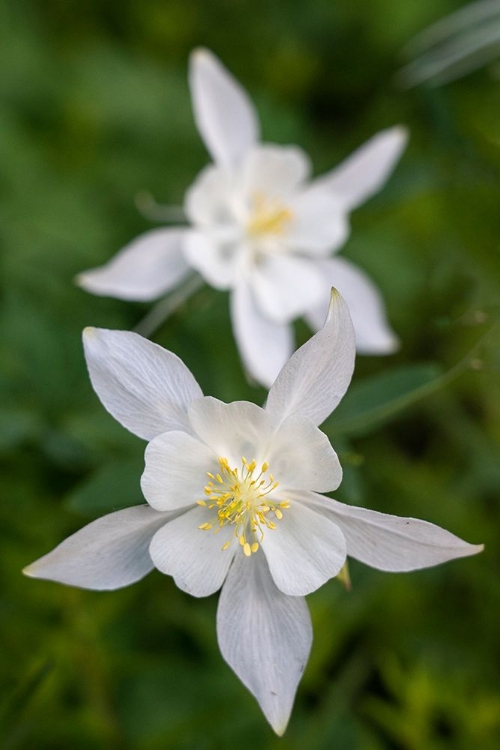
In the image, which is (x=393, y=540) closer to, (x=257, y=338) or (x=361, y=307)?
(x=257, y=338)

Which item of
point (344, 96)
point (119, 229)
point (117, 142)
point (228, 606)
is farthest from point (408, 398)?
point (344, 96)

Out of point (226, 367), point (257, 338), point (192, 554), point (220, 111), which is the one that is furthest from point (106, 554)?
point (226, 367)

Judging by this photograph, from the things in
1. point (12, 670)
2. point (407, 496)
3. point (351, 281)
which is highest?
point (351, 281)

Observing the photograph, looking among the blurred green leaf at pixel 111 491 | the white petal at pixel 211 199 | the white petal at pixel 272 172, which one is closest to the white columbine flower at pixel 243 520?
the blurred green leaf at pixel 111 491

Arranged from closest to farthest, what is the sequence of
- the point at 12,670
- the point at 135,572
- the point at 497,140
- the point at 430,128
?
the point at 135,572 → the point at 12,670 → the point at 497,140 → the point at 430,128

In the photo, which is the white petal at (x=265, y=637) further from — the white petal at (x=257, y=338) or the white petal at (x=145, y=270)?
the white petal at (x=145, y=270)

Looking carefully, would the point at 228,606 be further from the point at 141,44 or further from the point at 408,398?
the point at 141,44

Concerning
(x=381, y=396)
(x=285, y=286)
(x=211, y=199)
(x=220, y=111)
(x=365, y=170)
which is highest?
(x=220, y=111)
